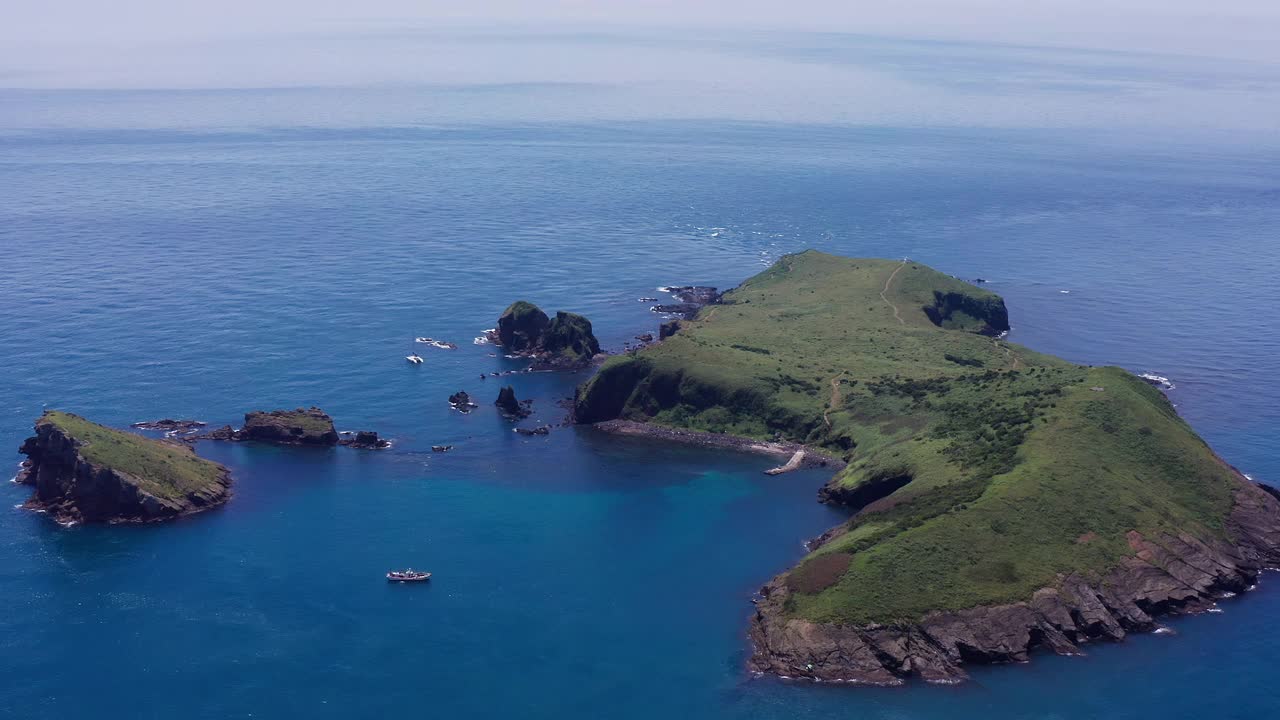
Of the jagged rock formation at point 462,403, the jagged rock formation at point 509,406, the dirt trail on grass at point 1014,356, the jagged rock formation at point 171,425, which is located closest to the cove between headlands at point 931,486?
the jagged rock formation at point 509,406

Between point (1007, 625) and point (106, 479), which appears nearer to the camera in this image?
point (1007, 625)

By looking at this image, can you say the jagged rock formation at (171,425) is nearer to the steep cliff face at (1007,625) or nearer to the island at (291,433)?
the island at (291,433)

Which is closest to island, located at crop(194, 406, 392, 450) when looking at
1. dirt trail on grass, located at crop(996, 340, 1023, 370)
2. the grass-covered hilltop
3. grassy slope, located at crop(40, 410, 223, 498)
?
grassy slope, located at crop(40, 410, 223, 498)

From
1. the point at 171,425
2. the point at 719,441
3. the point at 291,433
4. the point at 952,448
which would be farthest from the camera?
the point at 719,441

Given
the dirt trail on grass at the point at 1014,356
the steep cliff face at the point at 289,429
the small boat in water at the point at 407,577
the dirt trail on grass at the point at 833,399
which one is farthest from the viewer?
the dirt trail on grass at the point at 1014,356

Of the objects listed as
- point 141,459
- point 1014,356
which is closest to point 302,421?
point 141,459

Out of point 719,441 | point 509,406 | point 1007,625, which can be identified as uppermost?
point 509,406

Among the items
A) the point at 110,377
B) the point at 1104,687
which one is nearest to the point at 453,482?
the point at 110,377

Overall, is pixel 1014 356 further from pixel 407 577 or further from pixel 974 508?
pixel 407 577
